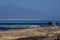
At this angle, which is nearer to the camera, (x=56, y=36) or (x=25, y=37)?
(x=25, y=37)

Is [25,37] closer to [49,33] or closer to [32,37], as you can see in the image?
[32,37]

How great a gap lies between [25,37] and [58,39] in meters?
0.94

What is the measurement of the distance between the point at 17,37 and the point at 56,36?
103 centimetres

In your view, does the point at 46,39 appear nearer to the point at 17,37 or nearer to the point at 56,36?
the point at 56,36

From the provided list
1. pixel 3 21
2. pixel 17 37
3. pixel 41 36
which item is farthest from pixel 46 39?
pixel 3 21

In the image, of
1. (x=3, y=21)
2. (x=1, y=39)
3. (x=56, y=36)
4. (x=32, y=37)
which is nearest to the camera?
(x=1, y=39)

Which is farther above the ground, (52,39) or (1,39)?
(1,39)

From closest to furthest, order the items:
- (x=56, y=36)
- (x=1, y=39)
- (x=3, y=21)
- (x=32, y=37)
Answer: (x=1, y=39) → (x=32, y=37) → (x=56, y=36) → (x=3, y=21)

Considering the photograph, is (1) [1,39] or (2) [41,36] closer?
(1) [1,39]

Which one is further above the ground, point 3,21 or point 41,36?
point 41,36

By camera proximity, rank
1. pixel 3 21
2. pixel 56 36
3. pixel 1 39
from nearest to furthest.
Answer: pixel 1 39 → pixel 56 36 → pixel 3 21

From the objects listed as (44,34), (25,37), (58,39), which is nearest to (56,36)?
(58,39)

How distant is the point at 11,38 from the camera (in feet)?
10.2

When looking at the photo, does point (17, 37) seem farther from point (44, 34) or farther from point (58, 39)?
point (58, 39)
